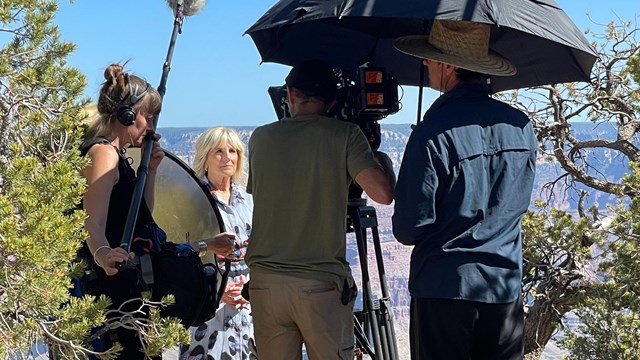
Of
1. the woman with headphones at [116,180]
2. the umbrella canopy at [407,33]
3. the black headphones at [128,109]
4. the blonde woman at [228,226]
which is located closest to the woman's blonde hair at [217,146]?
the blonde woman at [228,226]

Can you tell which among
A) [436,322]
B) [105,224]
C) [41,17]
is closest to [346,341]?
[436,322]

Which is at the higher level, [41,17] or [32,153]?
[41,17]

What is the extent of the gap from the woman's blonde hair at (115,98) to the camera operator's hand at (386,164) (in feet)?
2.50

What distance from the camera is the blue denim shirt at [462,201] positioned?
2.46m

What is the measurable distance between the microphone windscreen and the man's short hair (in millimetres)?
417

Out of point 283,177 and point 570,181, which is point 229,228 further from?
point 570,181

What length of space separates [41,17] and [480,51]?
140 cm

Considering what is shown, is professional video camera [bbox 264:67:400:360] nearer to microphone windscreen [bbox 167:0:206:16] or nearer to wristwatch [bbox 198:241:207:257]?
microphone windscreen [bbox 167:0:206:16]

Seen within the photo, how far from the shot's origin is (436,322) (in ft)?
8.29

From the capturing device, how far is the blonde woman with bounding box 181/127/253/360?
389 centimetres

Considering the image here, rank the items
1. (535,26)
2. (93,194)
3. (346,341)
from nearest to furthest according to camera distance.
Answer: (93,194), (535,26), (346,341)

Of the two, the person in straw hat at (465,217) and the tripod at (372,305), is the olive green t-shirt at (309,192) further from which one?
the person in straw hat at (465,217)

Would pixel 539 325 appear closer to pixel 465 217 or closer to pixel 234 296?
pixel 234 296

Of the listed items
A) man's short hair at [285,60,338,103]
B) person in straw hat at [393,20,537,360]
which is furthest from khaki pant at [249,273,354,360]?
man's short hair at [285,60,338,103]
